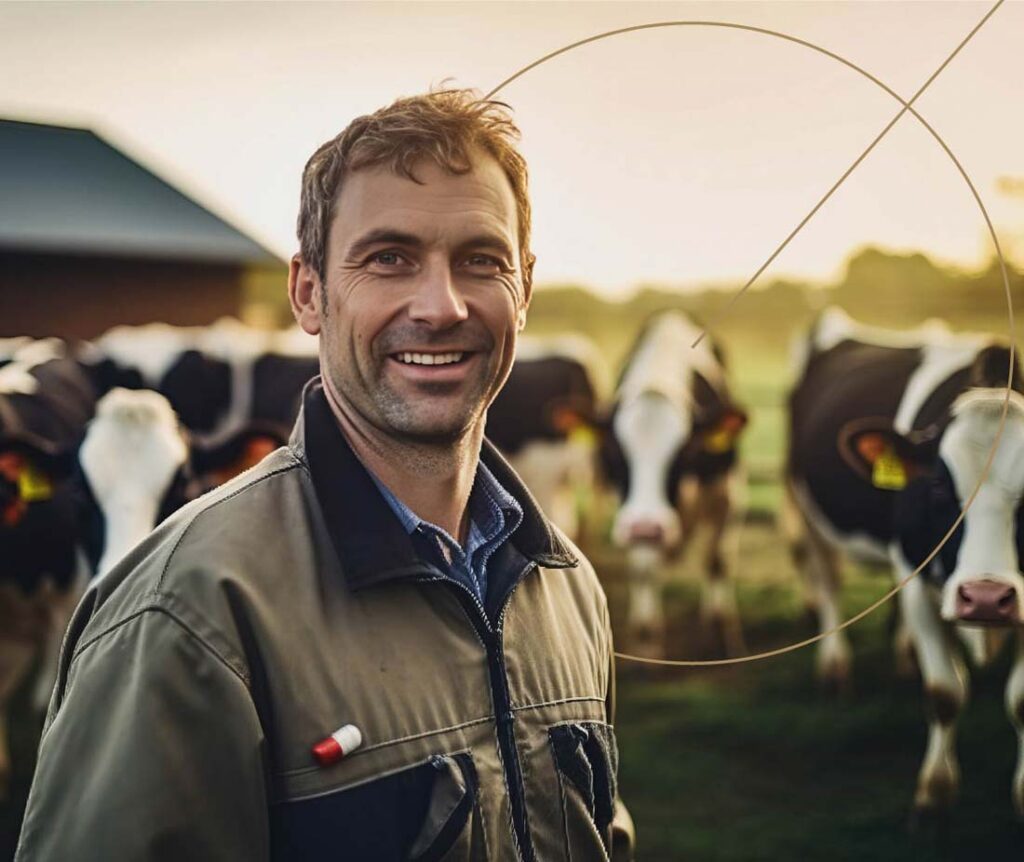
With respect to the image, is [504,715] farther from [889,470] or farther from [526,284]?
[889,470]

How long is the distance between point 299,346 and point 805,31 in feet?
15.8

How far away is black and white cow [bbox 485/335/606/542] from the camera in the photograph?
8656 millimetres

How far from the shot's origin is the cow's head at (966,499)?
14.4 ft

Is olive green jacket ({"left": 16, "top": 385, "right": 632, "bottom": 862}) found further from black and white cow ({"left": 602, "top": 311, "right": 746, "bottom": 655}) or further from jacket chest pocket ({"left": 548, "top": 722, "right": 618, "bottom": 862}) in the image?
black and white cow ({"left": 602, "top": 311, "right": 746, "bottom": 655})

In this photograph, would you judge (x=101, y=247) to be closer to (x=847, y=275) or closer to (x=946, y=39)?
(x=847, y=275)

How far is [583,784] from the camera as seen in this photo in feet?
6.10

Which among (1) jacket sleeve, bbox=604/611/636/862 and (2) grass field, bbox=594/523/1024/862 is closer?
(1) jacket sleeve, bbox=604/611/636/862

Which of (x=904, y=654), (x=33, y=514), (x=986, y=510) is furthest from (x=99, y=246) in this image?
Result: (x=986, y=510)

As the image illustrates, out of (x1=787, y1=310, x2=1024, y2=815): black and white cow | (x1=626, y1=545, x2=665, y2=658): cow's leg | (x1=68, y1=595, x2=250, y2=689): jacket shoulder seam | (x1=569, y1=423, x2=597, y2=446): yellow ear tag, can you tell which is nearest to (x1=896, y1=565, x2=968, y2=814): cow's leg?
(x1=787, y1=310, x2=1024, y2=815): black and white cow

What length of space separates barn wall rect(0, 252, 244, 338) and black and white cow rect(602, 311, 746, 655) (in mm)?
6771

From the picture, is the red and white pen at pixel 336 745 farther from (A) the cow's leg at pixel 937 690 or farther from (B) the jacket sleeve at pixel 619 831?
(A) the cow's leg at pixel 937 690

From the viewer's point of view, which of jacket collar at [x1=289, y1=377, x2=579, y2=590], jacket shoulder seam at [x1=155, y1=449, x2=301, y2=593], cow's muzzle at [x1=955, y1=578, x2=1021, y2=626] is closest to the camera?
jacket shoulder seam at [x1=155, y1=449, x2=301, y2=593]

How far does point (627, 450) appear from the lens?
7672 mm

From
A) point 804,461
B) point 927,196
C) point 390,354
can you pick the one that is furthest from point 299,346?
point 390,354
